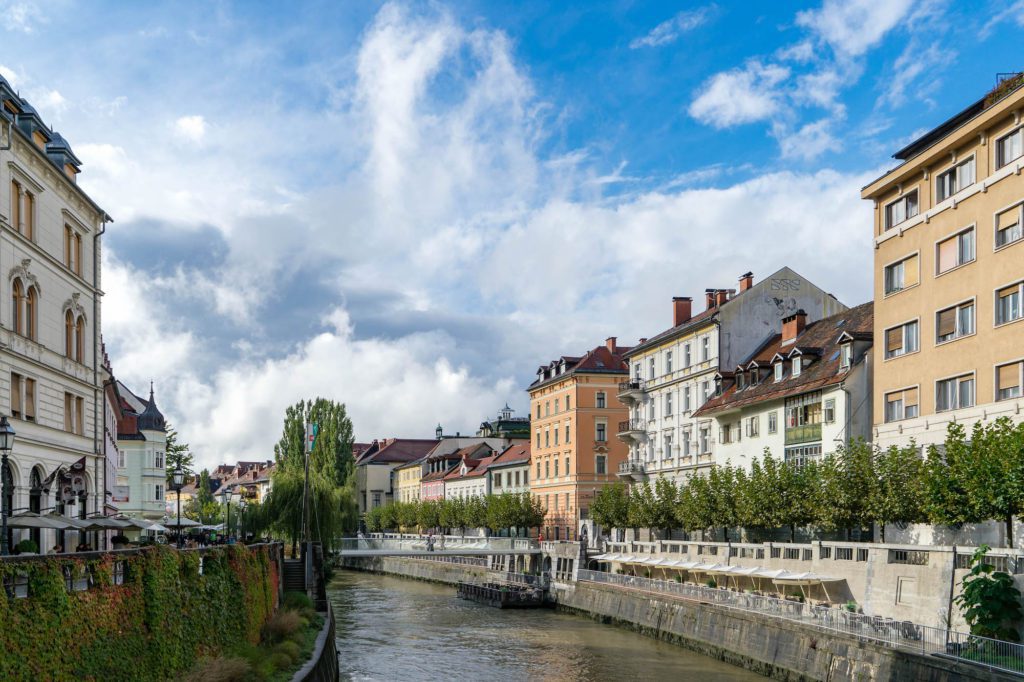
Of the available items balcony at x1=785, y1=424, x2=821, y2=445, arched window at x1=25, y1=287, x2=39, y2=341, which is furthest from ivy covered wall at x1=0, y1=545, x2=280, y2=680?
balcony at x1=785, y1=424, x2=821, y2=445

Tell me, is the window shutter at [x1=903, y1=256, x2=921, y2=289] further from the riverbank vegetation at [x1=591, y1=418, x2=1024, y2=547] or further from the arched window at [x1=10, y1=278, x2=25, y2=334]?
the arched window at [x1=10, y1=278, x2=25, y2=334]

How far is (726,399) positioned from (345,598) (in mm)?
28290

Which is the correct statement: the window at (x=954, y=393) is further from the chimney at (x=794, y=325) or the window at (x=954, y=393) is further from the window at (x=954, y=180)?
the chimney at (x=794, y=325)

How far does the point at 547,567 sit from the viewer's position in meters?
73.9

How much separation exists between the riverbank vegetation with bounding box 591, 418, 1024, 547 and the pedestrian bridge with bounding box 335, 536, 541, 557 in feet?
55.6

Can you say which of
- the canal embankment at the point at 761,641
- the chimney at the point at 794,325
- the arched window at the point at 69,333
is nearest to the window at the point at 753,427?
the chimney at the point at 794,325

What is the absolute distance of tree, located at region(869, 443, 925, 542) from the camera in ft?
116

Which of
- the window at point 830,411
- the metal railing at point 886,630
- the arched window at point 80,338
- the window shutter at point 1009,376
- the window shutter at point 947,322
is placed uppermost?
the window shutter at point 947,322

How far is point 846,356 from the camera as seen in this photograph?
159ft

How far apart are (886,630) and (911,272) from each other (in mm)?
15766

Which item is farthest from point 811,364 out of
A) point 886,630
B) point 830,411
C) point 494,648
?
point 886,630

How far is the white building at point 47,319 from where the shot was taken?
28797 mm

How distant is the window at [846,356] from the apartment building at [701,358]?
12.2 m

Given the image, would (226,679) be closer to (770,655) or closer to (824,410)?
(770,655)
